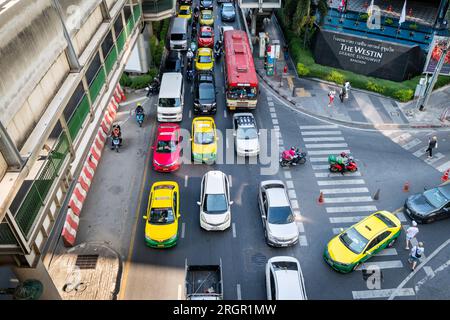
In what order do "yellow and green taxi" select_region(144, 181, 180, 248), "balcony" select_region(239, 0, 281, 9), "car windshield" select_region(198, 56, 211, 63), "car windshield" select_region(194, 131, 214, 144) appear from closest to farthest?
"yellow and green taxi" select_region(144, 181, 180, 248) < "car windshield" select_region(194, 131, 214, 144) < "car windshield" select_region(198, 56, 211, 63) < "balcony" select_region(239, 0, 281, 9)

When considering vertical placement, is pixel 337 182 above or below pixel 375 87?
below

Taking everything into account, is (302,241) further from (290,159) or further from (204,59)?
(204,59)

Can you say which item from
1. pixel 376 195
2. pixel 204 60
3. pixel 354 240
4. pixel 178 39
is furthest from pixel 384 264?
pixel 178 39

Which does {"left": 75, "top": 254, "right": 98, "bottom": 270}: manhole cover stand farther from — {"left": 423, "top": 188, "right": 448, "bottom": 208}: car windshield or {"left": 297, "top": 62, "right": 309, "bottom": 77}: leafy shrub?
{"left": 297, "top": 62, "right": 309, "bottom": 77}: leafy shrub

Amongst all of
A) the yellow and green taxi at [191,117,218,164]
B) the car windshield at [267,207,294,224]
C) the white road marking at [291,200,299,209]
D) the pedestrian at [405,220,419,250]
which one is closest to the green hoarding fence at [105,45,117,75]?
the yellow and green taxi at [191,117,218,164]

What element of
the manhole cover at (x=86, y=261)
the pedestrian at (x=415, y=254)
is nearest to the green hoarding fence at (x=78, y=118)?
the manhole cover at (x=86, y=261)

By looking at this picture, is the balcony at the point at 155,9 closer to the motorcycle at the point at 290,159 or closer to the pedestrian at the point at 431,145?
the motorcycle at the point at 290,159

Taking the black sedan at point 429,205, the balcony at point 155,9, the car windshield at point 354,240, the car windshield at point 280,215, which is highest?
the balcony at point 155,9
